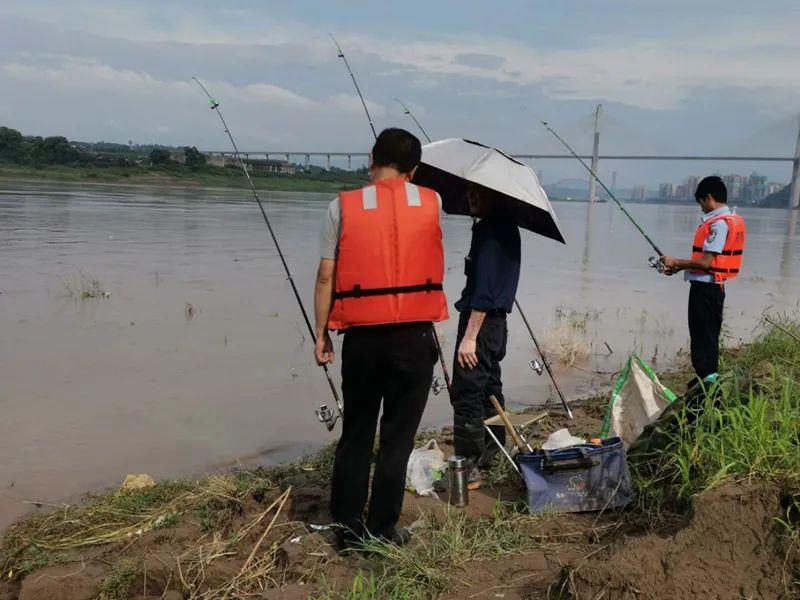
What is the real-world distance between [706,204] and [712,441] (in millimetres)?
3188

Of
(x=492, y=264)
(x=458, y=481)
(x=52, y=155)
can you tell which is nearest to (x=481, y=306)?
(x=492, y=264)

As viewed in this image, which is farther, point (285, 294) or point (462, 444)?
point (285, 294)

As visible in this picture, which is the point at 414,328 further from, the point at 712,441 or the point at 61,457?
the point at 61,457

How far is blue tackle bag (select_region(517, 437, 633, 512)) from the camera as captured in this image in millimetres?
3736

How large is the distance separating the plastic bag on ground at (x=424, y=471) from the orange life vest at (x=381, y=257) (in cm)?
125

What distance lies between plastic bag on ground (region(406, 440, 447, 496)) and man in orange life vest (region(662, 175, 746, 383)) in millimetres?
2449

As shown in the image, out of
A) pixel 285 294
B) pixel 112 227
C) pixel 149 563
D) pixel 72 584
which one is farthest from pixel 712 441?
pixel 112 227

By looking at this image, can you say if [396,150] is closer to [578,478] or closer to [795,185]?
[578,478]

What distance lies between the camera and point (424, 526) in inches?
148

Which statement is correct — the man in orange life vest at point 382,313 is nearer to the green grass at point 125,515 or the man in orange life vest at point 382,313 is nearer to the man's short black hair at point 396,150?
the man's short black hair at point 396,150

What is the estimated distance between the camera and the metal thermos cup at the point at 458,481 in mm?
3969

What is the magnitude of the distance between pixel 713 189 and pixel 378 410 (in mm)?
3741

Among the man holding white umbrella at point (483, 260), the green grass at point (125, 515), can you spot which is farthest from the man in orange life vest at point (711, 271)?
the green grass at point (125, 515)

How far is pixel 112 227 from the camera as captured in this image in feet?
68.0
